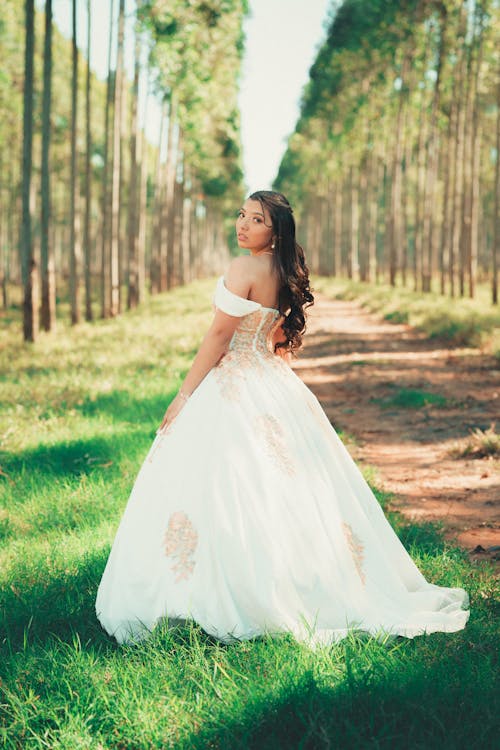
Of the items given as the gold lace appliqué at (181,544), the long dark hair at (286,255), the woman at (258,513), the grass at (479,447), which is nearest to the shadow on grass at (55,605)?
the woman at (258,513)

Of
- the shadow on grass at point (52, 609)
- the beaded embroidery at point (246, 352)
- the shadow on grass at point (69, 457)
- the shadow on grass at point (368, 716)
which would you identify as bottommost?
the shadow on grass at point (52, 609)

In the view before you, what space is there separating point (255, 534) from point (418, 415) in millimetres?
5776

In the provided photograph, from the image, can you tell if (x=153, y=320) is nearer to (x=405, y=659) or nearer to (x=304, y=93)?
(x=405, y=659)

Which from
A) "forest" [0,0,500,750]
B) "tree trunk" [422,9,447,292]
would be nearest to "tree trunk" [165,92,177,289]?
"tree trunk" [422,9,447,292]

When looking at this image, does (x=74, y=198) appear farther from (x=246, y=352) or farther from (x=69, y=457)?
(x=246, y=352)

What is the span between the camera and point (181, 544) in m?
3.23

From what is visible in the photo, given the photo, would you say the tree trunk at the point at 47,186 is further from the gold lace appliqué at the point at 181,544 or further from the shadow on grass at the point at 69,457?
the gold lace appliqué at the point at 181,544

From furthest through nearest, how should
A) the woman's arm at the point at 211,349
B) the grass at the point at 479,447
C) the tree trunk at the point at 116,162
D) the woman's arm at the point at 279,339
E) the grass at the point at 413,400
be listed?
the tree trunk at the point at 116,162, the grass at the point at 413,400, the grass at the point at 479,447, the woman's arm at the point at 279,339, the woman's arm at the point at 211,349

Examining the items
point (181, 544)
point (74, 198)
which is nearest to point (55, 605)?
point (181, 544)

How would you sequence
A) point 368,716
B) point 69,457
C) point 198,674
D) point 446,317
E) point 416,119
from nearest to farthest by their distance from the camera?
point 368,716
point 198,674
point 69,457
point 446,317
point 416,119

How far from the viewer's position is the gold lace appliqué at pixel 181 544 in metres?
3.20

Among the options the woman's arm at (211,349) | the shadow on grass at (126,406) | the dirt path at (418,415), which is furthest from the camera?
the shadow on grass at (126,406)

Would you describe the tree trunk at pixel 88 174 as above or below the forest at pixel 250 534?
above

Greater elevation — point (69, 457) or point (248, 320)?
point (248, 320)
